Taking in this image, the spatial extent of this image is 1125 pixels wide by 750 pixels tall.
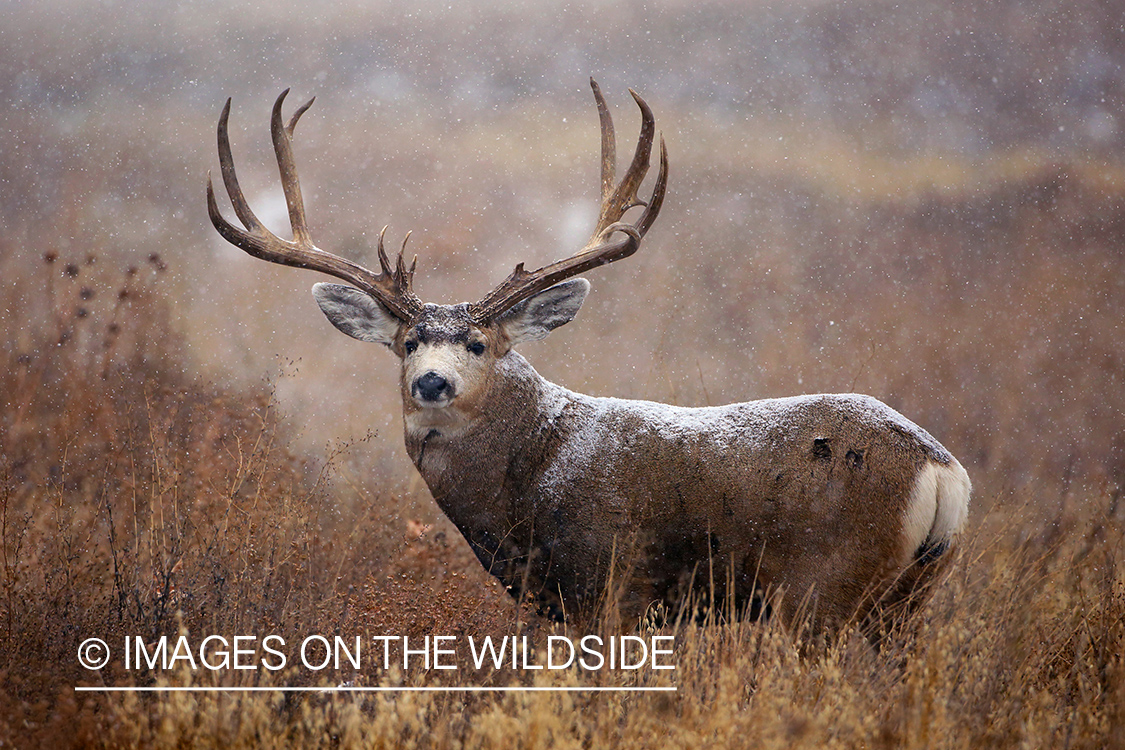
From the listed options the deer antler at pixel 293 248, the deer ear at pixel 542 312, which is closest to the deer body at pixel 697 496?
the deer ear at pixel 542 312

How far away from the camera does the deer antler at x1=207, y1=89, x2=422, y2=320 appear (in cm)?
492

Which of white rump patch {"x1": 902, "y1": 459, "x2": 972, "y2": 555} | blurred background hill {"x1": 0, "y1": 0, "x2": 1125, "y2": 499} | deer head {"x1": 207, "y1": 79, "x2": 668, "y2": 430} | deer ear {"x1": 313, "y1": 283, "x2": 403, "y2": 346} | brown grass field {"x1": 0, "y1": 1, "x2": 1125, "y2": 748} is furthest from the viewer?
blurred background hill {"x1": 0, "y1": 0, "x2": 1125, "y2": 499}

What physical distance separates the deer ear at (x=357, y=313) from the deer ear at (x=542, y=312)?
0.65 metres

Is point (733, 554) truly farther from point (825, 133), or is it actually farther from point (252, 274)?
point (825, 133)

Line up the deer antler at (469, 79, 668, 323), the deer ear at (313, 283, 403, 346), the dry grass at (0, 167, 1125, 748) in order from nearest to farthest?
the dry grass at (0, 167, 1125, 748), the deer antler at (469, 79, 668, 323), the deer ear at (313, 283, 403, 346)

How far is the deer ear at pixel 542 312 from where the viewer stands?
16.4 feet

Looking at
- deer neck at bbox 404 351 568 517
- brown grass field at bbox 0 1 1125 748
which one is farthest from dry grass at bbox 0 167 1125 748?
deer neck at bbox 404 351 568 517

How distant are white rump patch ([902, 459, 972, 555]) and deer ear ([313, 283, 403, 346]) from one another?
2.90 meters

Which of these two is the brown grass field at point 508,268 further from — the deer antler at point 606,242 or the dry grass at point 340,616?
the deer antler at point 606,242

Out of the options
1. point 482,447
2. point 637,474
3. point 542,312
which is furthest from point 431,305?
point 637,474

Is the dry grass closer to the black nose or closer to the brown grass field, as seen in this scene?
the brown grass field

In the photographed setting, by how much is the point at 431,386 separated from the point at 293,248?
1.35 metres

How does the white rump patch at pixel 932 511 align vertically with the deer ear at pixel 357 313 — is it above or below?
below

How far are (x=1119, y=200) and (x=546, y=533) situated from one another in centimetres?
1009
